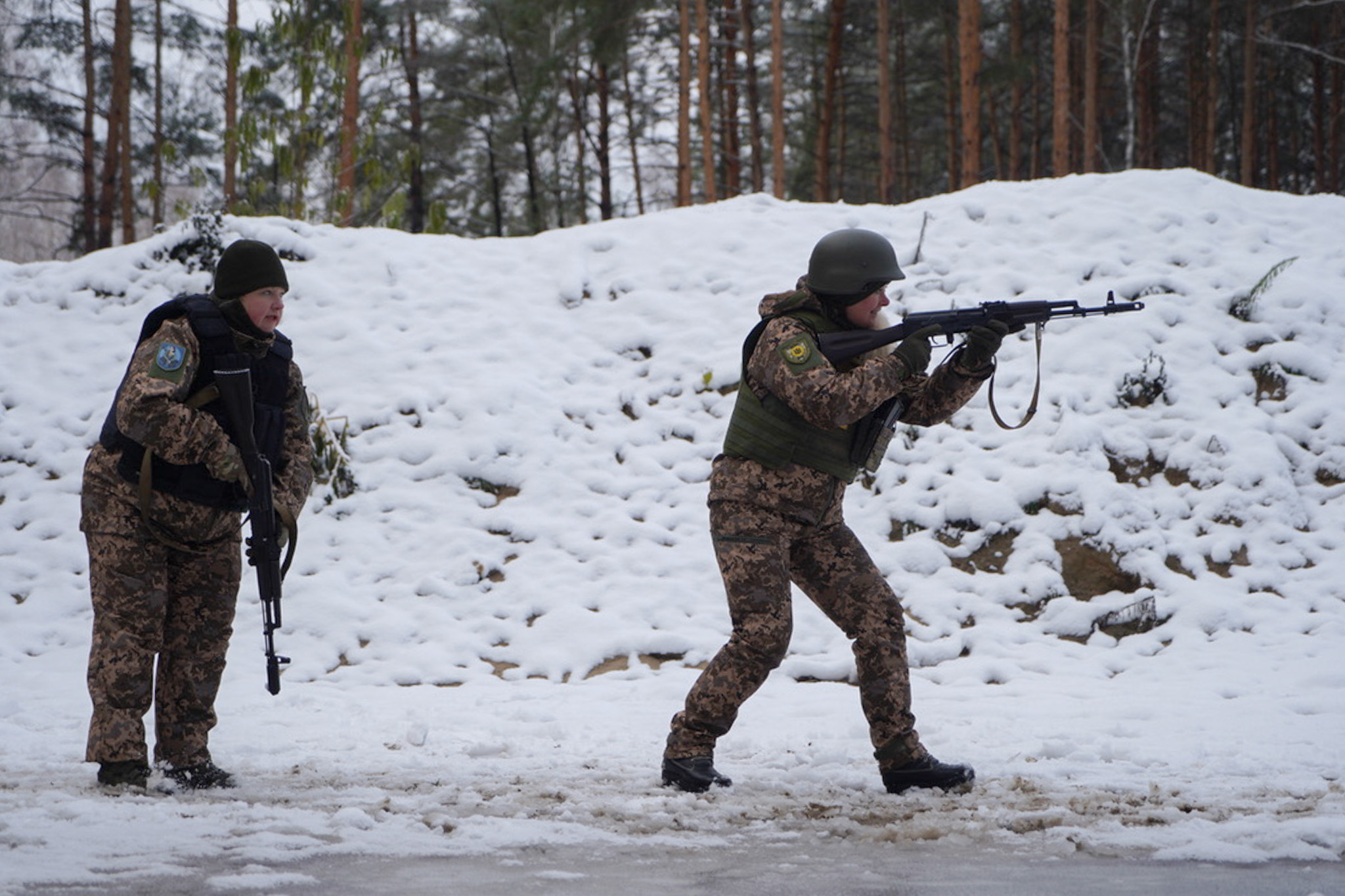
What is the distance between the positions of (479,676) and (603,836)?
3.67 m

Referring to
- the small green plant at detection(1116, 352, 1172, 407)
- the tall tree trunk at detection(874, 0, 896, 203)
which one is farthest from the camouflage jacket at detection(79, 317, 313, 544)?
the tall tree trunk at detection(874, 0, 896, 203)

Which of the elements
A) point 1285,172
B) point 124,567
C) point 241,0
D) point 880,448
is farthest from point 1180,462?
point 1285,172

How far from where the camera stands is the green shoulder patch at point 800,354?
4.22 metres

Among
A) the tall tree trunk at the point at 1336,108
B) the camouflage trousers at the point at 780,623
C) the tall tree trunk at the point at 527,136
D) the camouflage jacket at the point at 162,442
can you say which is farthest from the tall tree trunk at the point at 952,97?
the camouflage jacket at the point at 162,442

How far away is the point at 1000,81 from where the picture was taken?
63.8ft

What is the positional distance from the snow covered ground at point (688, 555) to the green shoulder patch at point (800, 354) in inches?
59.6

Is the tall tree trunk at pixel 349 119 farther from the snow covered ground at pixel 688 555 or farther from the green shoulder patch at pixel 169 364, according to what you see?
the green shoulder patch at pixel 169 364

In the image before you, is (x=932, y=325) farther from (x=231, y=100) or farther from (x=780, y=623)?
(x=231, y=100)

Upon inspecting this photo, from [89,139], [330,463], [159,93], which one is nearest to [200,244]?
[330,463]

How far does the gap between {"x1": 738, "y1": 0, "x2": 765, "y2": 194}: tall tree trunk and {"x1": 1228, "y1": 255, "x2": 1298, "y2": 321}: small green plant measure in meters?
12.6

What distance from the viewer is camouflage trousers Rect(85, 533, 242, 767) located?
4.33 metres

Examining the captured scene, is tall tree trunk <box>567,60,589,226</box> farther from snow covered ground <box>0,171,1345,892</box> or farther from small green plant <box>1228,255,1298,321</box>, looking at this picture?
small green plant <box>1228,255,1298,321</box>

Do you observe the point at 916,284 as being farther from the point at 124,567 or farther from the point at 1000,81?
the point at 1000,81

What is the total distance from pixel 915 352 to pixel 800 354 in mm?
408
